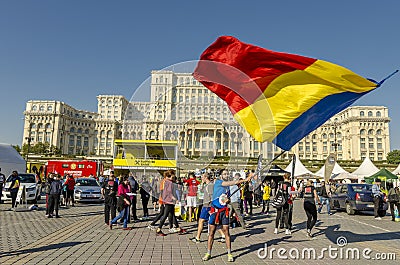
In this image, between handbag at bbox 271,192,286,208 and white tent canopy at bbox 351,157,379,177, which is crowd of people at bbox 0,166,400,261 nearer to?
handbag at bbox 271,192,286,208

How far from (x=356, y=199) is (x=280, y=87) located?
40.1 feet

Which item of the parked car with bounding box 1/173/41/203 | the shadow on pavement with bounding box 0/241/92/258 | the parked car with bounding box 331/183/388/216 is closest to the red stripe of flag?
the shadow on pavement with bounding box 0/241/92/258

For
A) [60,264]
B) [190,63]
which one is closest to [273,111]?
[190,63]

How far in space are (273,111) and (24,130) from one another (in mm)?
151154

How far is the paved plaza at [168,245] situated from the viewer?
7129 millimetres

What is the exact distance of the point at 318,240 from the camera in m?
9.78

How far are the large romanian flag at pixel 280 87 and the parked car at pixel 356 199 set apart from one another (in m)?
11.0

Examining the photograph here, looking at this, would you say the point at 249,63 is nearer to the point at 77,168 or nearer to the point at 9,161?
the point at 9,161

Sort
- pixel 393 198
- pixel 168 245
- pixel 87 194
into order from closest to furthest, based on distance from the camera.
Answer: pixel 168 245 → pixel 393 198 → pixel 87 194

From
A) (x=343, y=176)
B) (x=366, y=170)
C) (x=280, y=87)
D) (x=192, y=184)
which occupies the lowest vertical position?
(x=343, y=176)

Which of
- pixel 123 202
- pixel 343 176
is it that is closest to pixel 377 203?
pixel 123 202

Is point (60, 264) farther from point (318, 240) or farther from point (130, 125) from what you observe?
point (318, 240)

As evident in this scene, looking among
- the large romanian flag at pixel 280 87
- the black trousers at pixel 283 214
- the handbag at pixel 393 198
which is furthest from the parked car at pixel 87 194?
the handbag at pixel 393 198

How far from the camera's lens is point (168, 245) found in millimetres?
8562
